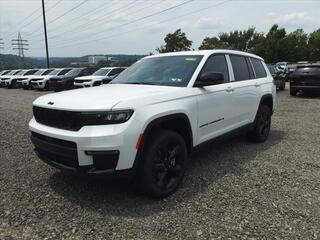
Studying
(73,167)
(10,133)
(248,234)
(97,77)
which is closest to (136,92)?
(73,167)

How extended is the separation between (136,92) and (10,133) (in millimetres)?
4563

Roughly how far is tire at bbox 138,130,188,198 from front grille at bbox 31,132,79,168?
738mm

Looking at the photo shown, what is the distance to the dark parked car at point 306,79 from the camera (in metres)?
15.6

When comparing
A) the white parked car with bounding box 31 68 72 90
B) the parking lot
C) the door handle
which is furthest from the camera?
the white parked car with bounding box 31 68 72 90

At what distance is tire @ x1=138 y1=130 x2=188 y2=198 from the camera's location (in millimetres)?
3963

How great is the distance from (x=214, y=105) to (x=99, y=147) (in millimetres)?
2087

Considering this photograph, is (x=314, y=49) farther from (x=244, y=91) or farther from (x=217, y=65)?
(x=217, y=65)

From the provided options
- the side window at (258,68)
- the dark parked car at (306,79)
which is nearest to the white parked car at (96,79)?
the dark parked car at (306,79)

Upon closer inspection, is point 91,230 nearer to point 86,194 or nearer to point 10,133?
point 86,194

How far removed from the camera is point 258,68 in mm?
7094

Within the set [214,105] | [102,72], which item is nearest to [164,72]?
[214,105]

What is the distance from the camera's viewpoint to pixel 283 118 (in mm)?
10211

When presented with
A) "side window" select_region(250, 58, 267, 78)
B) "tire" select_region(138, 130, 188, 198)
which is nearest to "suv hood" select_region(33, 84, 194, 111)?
"tire" select_region(138, 130, 188, 198)

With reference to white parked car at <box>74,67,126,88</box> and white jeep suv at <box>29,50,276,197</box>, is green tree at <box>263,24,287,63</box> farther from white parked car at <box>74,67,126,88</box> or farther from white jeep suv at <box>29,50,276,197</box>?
white jeep suv at <box>29,50,276,197</box>
